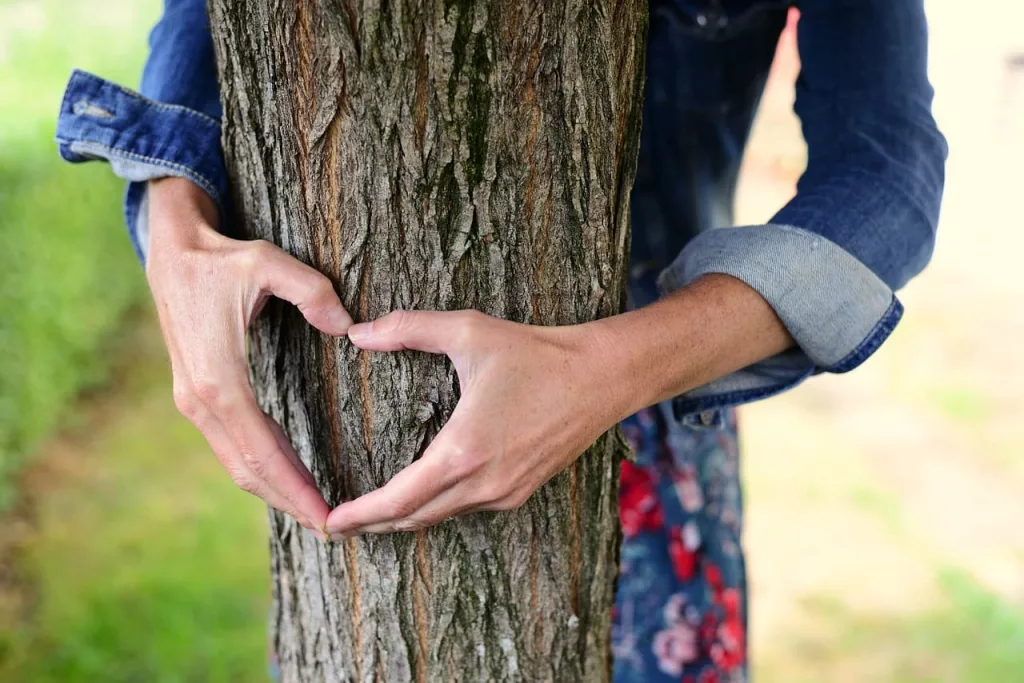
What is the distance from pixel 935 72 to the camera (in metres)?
7.98

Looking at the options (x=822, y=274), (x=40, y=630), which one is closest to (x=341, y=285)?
(x=822, y=274)

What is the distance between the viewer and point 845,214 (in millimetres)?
1146

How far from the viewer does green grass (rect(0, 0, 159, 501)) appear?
389cm

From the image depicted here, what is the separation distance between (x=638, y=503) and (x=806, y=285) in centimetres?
77

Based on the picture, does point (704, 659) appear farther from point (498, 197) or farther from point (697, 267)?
point (498, 197)

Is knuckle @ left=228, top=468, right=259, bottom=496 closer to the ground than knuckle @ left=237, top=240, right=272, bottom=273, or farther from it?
closer to the ground

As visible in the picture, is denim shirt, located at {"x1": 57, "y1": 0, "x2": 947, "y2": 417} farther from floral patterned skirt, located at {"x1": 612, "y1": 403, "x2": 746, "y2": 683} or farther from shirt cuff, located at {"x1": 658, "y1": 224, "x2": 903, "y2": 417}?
floral patterned skirt, located at {"x1": 612, "y1": 403, "x2": 746, "y2": 683}

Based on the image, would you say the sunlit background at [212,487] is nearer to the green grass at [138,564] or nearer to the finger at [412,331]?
the green grass at [138,564]

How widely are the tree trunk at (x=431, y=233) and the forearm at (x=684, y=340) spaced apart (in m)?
0.09

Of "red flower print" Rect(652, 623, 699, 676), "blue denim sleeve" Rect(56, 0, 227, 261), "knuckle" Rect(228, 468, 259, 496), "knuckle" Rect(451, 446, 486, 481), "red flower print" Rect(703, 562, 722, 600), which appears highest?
"blue denim sleeve" Rect(56, 0, 227, 261)

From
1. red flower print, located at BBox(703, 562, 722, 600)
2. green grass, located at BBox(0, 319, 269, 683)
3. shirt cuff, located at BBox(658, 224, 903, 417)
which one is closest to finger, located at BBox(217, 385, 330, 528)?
shirt cuff, located at BBox(658, 224, 903, 417)

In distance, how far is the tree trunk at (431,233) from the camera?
941 mm

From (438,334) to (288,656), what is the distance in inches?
26.5

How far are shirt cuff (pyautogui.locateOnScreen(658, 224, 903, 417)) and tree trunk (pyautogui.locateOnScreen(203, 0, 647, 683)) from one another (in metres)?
0.11
